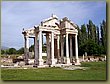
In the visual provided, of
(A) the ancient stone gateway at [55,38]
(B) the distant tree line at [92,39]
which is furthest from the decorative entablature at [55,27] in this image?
(B) the distant tree line at [92,39]

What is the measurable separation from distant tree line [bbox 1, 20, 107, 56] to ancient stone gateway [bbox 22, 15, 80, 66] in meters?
0.10

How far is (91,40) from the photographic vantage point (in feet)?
14.8

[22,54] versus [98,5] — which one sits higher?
[98,5]

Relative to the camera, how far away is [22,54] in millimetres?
4402

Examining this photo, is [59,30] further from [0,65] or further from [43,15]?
[0,65]

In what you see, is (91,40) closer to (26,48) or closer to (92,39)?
(92,39)

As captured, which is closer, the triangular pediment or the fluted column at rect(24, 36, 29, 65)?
the fluted column at rect(24, 36, 29, 65)

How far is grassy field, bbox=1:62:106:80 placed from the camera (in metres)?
4.27

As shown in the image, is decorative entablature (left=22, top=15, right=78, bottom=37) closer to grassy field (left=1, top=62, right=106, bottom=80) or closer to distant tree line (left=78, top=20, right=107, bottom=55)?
distant tree line (left=78, top=20, right=107, bottom=55)

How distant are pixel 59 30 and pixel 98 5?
30.8 inches

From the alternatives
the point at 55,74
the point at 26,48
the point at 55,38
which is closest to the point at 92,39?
the point at 55,38

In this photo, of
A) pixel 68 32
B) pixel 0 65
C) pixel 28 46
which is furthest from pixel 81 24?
pixel 0 65

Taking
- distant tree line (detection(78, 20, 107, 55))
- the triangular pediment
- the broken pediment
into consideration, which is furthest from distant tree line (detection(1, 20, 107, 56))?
the broken pediment

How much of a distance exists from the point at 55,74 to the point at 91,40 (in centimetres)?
80
